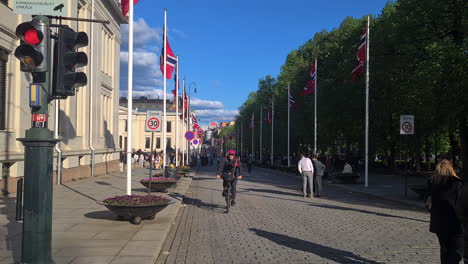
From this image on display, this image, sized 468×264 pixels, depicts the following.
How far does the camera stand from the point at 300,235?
9258mm

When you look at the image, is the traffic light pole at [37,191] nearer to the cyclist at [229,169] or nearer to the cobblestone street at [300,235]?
the cobblestone street at [300,235]

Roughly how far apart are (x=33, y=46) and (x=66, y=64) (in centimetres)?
43

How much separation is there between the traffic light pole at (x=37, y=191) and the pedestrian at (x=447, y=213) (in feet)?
16.0

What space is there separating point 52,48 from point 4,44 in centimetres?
1283

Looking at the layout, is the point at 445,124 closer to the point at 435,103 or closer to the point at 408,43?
the point at 435,103

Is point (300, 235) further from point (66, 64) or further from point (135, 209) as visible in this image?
point (66, 64)

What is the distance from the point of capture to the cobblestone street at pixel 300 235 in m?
7.35

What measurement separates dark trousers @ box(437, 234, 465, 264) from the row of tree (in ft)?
24.5

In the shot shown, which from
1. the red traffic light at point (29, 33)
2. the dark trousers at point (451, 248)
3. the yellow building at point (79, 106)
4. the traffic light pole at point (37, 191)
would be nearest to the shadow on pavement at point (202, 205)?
the yellow building at point (79, 106)

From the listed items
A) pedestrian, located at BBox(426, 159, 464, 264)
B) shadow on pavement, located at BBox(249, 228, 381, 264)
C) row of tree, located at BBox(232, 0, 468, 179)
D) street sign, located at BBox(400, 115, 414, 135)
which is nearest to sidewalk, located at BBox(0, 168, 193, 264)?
shadow on pavement, located at BBox(249, 228, 381, 264)

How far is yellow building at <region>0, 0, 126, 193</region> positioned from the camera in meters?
16.7

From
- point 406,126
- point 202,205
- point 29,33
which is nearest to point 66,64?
point 29,33

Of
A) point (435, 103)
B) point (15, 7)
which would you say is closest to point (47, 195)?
point (15, 7)

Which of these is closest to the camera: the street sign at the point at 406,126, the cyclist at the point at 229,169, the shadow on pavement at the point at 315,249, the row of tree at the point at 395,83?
the shadow on pavement at the point at 315,249
